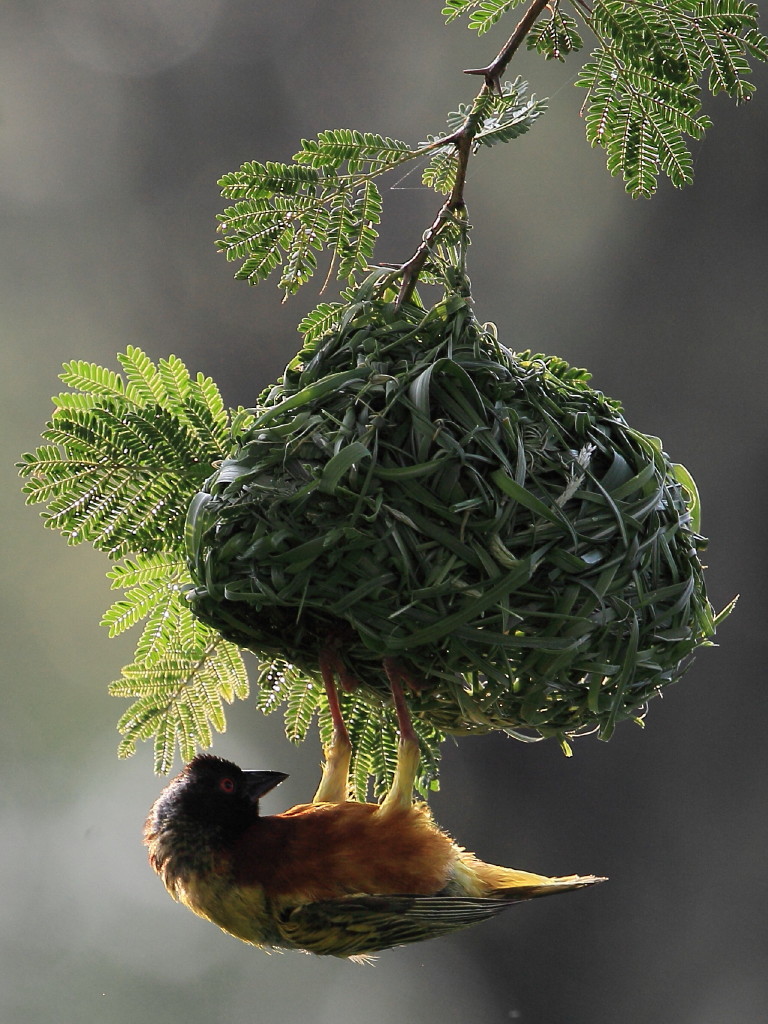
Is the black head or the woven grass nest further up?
the woven grass nest

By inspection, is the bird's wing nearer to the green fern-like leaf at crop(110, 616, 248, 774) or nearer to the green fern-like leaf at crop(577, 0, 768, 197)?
the green fern-like leaf at crop(110, 616, 248, 774)

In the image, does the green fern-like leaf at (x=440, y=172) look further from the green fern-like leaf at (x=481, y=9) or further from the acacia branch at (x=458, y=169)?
the green fern-like leaf at (x=481, y=9)

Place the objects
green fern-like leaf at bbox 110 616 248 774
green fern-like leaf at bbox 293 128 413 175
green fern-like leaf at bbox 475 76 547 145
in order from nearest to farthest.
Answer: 1. green fern-like leaf at bbox 475 76 547 145
2. green fern-like leaf at bbox 293 128 413 175
3. green fern-like leaf at bbox 110 616 248 774

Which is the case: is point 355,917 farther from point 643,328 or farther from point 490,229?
point 490,229

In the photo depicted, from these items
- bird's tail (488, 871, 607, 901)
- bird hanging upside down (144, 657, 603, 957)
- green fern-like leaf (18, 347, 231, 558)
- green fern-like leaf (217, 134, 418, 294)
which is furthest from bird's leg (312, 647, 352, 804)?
green fern-like leaf (217, 134, 418, 294)

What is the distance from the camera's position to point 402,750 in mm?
1400

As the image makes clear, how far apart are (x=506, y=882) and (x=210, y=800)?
1.42ft

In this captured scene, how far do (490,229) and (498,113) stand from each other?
11.4ft

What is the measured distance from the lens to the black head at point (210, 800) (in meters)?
1.55

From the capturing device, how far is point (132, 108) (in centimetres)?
514

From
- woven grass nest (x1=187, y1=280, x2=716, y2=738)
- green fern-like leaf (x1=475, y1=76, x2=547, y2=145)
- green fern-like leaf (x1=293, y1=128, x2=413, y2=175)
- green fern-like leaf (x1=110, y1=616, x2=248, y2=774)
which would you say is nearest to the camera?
woven grass nest (x1=187, y1=280, x2=716, y2=738)

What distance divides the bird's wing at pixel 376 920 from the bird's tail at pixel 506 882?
0.08 feet

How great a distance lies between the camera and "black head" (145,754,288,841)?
1547 millimetres

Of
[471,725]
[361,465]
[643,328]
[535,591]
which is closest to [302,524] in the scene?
[361,465]
